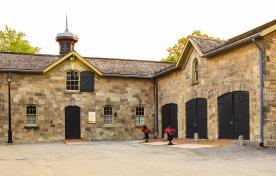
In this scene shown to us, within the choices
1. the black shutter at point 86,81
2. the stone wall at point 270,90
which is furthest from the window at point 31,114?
the stone wall at point 270,90

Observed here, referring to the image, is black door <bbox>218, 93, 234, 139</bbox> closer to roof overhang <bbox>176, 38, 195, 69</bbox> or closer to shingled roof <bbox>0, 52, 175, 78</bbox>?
roof overhang <bbox>176, 38, 195, 69</bbox>

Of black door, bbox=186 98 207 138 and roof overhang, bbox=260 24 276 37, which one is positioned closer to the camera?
roof overhang, bbox=260 24 276 37

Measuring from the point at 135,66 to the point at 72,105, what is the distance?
20.6ft

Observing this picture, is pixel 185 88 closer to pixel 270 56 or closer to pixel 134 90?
pixel 134 90

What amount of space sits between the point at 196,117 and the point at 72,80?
31.9 ft

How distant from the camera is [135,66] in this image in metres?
31.5

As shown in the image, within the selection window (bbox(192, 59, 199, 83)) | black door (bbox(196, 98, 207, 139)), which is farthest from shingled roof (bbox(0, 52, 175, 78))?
black door (bbox(196, 98, 207, 139))

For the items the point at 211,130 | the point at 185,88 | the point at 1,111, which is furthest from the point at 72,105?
the point at 211,130

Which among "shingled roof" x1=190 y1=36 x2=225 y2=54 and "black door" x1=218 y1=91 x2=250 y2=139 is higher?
"shingled roof" x1=190 y1=36 x2=225 y2=54

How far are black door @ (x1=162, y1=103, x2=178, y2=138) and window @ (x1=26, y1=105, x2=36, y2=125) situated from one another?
9.04 metres

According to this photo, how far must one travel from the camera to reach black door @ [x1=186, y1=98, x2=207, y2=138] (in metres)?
22.8

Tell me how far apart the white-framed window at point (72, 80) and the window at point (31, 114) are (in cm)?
278

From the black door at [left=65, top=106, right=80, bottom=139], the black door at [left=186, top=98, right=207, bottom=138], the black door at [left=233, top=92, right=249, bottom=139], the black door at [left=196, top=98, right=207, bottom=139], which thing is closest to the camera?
the black door at [left=233, top=92, right=249, bottom=139]

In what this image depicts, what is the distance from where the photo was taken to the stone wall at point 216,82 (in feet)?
60.6
